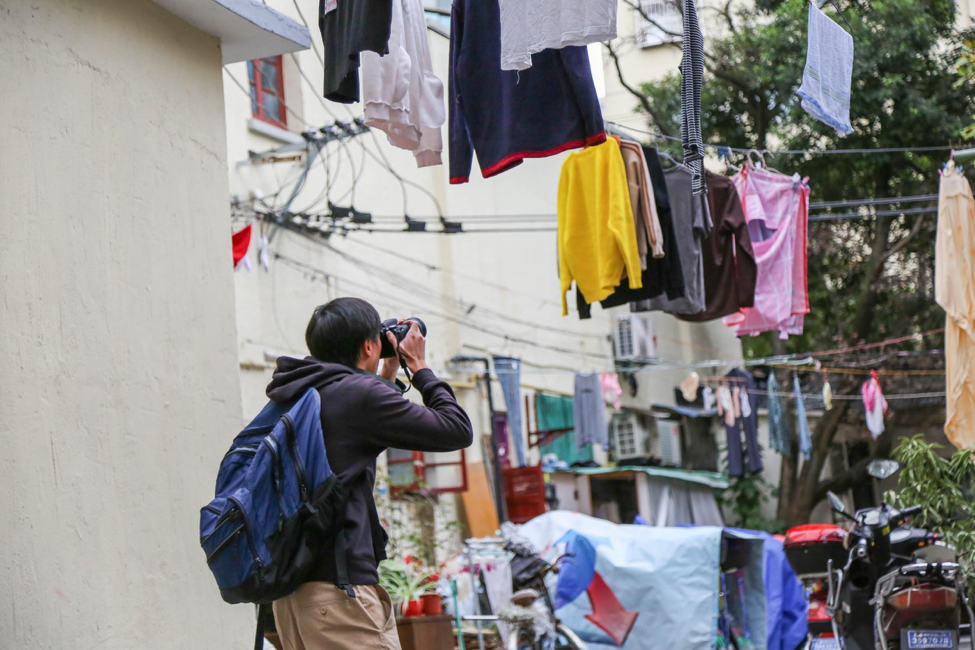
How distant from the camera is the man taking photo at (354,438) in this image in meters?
3.25

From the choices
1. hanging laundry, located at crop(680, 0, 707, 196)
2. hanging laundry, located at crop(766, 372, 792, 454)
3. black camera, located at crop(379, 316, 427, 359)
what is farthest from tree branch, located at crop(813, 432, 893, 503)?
black camera, located at crop(379, 316, 427, 359)

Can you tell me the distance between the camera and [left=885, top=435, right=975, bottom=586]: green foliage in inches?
313

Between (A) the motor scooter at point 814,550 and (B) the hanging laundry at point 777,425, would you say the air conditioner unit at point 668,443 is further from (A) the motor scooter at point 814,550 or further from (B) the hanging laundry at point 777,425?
(A) the motor scooter at point 814,550

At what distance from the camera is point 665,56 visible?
25.2 m

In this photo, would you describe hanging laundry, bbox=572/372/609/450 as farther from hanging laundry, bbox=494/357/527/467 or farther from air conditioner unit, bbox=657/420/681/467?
air conditioner unit, bbox=657/420/681/467

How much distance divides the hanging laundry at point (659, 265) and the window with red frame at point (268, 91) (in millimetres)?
7456

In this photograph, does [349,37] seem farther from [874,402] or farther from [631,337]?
[631,337]

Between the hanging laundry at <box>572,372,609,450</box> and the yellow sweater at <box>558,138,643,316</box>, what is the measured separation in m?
12.7

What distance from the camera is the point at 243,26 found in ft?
18.3

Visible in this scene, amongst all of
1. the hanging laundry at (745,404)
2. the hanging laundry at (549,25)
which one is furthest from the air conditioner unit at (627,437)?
the hanging laundry at (549,25)

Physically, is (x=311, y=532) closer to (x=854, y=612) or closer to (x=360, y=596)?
(x=360, y=596)

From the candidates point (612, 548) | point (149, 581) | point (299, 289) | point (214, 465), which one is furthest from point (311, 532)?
point (299, 289)

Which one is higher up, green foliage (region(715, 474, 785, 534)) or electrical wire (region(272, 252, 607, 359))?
electrical wire (region(272, 252, 607, 359))

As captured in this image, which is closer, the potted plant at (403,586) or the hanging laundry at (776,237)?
the potted plant at (403,586)
